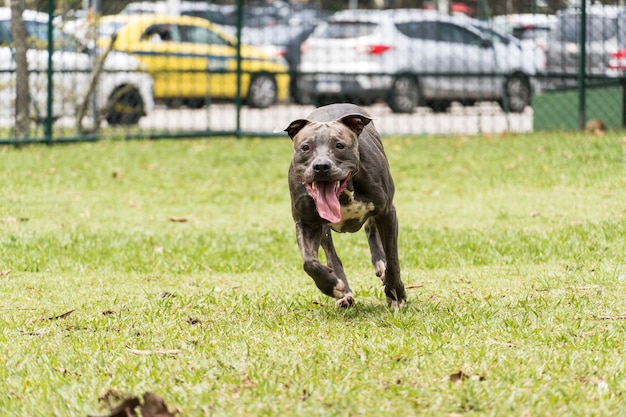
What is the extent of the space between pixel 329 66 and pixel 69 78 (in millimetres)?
3856

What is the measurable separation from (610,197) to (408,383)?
6940 millimetres

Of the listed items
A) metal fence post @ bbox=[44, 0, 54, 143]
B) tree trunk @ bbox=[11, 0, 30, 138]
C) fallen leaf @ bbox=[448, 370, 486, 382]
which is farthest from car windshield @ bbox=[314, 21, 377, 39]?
fallen leaf @ bbox=[448, 370, 486, 382]

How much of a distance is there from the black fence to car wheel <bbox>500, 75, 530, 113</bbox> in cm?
2

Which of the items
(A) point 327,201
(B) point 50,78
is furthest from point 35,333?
(B) point 50,78

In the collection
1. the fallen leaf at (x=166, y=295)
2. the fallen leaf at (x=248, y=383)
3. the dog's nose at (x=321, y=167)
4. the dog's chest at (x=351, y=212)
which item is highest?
the dog's nose at (x=321, y=167)

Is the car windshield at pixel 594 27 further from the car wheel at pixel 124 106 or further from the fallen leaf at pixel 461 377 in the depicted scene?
the fallen leaf at pixel 461 377

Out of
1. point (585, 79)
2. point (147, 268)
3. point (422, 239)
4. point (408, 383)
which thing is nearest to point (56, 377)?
point (408, 383)

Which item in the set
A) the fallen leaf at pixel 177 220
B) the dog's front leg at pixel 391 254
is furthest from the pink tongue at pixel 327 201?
the fallen leaf at pixel 177 220

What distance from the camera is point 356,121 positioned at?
19.6ft

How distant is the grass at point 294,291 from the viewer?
14.9ft

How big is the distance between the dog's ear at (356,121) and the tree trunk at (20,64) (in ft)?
33.1

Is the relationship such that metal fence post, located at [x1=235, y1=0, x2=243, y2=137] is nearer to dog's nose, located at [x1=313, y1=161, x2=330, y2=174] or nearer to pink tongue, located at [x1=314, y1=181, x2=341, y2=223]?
pink tongue, located at [x1=314, y1=181, x2=341, y2=223]

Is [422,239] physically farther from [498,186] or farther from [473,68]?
[473,68]

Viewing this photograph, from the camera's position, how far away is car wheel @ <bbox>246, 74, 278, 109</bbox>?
1702cm
